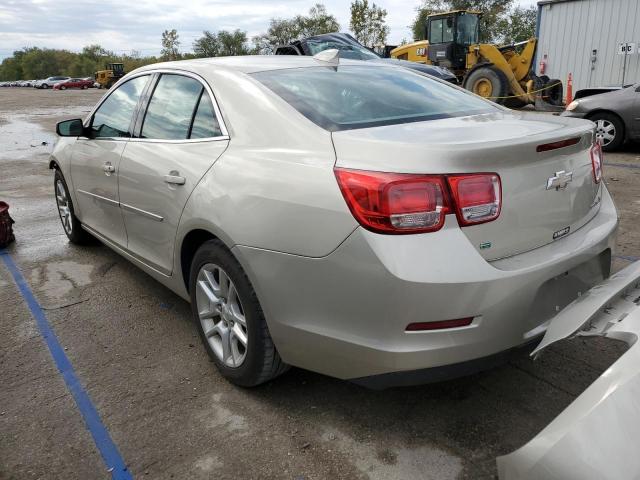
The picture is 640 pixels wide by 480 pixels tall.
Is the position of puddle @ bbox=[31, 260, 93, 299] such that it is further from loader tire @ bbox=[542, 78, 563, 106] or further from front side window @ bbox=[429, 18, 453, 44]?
front side window @ bbox=[429, 18, 453, 44]

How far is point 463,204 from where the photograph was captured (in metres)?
1.99

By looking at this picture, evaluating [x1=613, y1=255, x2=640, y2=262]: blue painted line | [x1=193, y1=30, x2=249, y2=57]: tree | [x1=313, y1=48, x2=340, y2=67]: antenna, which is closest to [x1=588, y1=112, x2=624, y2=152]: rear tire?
[x1=613, y1=255, x2=640, y2=262]: blue painted line

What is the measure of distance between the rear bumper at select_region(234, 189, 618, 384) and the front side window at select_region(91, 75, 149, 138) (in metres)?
1.89

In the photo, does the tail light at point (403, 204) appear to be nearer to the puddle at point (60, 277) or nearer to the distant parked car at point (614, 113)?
the puddle at point (60, 277)

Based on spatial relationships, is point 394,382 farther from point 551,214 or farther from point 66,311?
point 66,311

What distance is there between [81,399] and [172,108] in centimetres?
166

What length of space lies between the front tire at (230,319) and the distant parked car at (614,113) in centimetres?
778

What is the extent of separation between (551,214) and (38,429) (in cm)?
244

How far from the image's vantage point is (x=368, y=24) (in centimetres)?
6138

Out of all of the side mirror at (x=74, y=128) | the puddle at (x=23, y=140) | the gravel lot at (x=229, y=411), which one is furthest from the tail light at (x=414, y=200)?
the puddle at (x=23, y=140)

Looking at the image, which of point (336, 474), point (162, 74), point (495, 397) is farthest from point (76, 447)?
point (162, 74)

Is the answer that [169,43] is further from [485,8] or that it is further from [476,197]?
[476,197]

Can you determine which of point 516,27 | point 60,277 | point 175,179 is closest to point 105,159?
point 175,179

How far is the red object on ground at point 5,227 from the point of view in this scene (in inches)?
202
